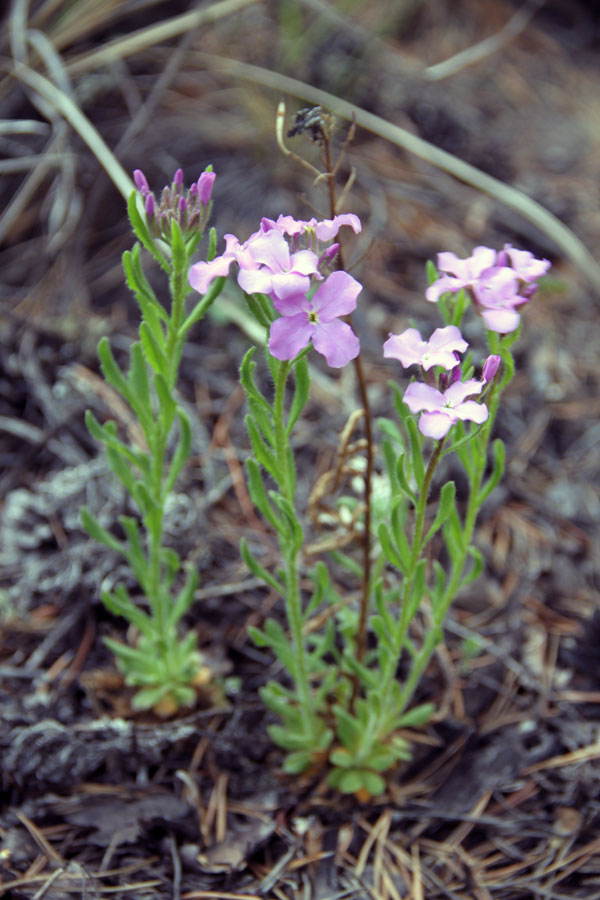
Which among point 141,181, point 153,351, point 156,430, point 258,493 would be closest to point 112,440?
point 156,430

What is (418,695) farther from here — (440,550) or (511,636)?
(440,550)

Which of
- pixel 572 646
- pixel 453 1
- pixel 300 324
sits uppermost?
pixel 300 324

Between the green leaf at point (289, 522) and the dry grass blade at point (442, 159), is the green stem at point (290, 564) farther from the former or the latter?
the dry grass blade at point (442, 159)

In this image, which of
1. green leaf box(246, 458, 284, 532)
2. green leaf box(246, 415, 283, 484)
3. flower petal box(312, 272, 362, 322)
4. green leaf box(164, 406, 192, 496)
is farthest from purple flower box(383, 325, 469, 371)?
green leaf box(164, 406, 192, 496)

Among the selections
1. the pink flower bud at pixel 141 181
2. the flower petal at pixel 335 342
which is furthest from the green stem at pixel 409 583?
the pink flower bud at pixel 141 181

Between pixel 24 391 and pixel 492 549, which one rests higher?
pixel 24 391

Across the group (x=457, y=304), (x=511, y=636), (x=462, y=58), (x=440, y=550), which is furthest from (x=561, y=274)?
(x=457, y=304)
